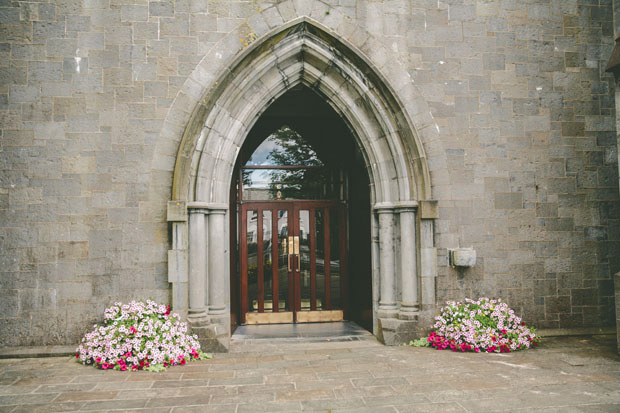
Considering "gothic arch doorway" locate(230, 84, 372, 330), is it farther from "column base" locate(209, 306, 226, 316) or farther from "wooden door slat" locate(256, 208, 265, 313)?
"column base" locate(209, 306, 226, 316)

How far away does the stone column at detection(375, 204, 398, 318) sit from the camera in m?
5.75

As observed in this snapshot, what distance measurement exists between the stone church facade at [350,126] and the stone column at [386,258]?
0.02 m

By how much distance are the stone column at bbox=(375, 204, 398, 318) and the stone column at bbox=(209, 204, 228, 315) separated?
84.1 inches

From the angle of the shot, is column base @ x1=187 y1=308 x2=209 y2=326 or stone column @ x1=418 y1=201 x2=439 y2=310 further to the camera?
stone column @ x1=418 y1=201 x2=439 y2=310

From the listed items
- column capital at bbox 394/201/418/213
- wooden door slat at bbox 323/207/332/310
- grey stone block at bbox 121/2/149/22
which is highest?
grey stone block at bbox 121/2/149/22

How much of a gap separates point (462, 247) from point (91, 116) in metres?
5.15

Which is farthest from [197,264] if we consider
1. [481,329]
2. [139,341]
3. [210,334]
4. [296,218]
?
[481,329]

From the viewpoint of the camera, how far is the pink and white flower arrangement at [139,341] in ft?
15.3

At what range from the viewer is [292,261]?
7.31 m

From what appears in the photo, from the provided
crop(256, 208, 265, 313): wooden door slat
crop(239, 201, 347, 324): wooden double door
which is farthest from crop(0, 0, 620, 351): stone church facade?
crop(256, 208, 265, 313): wooden door slat

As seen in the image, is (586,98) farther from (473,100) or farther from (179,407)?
(179,407)

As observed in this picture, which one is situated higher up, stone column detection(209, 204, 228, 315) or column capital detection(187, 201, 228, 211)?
column capital detection(187, 201, 228, 211)

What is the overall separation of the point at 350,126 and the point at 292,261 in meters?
2.62

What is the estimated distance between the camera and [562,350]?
5.19 m
